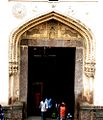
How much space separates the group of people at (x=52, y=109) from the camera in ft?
52.9

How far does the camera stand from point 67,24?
15.7 metres

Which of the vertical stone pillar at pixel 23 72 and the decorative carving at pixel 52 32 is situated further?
the vertical stone pillar at pixel 23 72

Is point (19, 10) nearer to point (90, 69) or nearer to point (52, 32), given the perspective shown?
point (52, 32)

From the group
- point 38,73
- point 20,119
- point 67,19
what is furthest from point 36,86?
point 67,19

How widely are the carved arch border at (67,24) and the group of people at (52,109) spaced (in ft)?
4.79

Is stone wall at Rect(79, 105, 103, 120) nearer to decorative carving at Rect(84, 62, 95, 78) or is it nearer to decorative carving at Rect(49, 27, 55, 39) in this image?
decorative carving at Rect(84, 62, 95, 78)

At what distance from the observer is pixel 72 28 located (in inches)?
627

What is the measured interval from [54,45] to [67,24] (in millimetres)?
917

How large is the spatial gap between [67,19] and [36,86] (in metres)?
3.39

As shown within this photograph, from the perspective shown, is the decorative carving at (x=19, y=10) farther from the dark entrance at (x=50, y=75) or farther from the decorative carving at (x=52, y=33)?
the dark entrance at (x=50, y=75)

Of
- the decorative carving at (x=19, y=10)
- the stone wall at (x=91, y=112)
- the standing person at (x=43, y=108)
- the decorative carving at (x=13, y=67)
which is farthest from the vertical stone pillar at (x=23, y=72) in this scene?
the stone wall at (x=91, y=112)

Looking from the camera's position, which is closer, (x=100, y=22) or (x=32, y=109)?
(x=100, y=22)

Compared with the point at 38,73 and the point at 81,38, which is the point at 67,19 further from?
the point at 38,73

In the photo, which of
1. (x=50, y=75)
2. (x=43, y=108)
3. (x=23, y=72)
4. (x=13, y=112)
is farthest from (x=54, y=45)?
(x=50, y=75)
